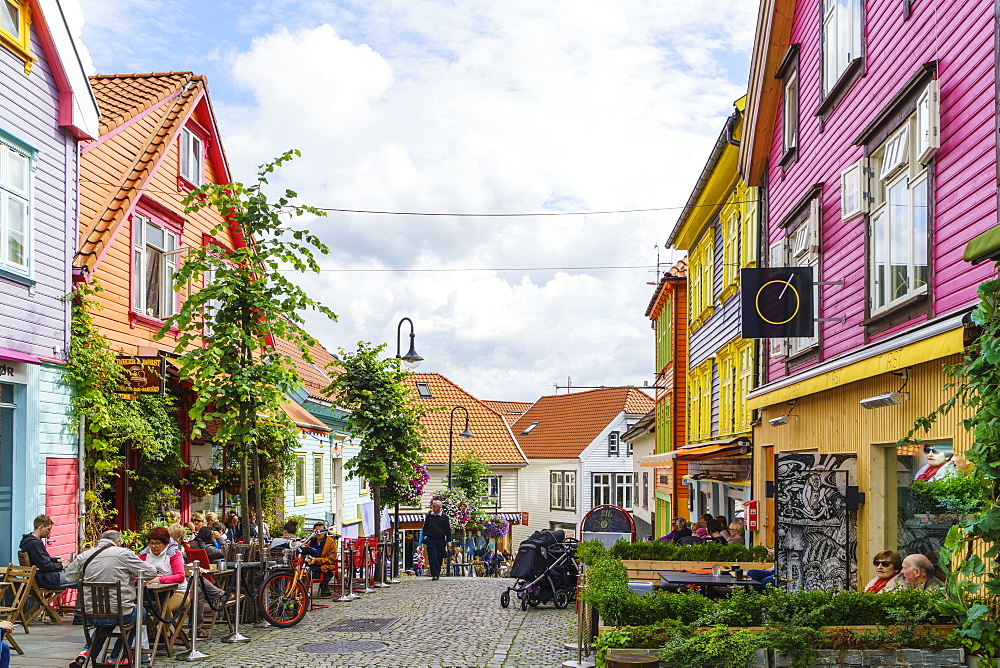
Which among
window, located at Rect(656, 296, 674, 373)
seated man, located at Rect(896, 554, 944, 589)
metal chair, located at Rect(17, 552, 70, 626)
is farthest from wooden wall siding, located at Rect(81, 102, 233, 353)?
window, located at Rect(656, 296, 674, 373)

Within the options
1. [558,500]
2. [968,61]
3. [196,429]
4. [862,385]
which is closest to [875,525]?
[862,385]

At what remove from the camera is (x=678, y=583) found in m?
11.8

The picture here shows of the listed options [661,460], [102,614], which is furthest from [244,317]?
[661,460]

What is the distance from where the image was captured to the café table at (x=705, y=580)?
11.7 metres

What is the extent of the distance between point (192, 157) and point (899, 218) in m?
12.8

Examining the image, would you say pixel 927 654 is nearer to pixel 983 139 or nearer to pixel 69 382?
pixel 983 139

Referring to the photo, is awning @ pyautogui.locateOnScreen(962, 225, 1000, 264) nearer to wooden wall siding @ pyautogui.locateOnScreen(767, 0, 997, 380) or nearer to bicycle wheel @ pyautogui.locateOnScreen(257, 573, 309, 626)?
wooden wall siding @ pyautogui.locateOnScreen(767, 0, 997, 380)

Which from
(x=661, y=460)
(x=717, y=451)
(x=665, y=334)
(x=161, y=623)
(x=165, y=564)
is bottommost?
(x=161, y=623)

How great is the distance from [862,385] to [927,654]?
555cm

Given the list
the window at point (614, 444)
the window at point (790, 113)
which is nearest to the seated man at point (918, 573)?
the window at point (790, 113)

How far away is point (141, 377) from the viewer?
49.9 ft

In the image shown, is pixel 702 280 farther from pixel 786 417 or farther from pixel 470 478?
pixel 470 478

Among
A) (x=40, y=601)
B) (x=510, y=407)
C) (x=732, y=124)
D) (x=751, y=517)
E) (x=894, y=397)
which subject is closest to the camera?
(x=894, y=397)

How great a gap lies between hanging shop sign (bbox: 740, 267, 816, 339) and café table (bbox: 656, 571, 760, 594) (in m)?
3.02
